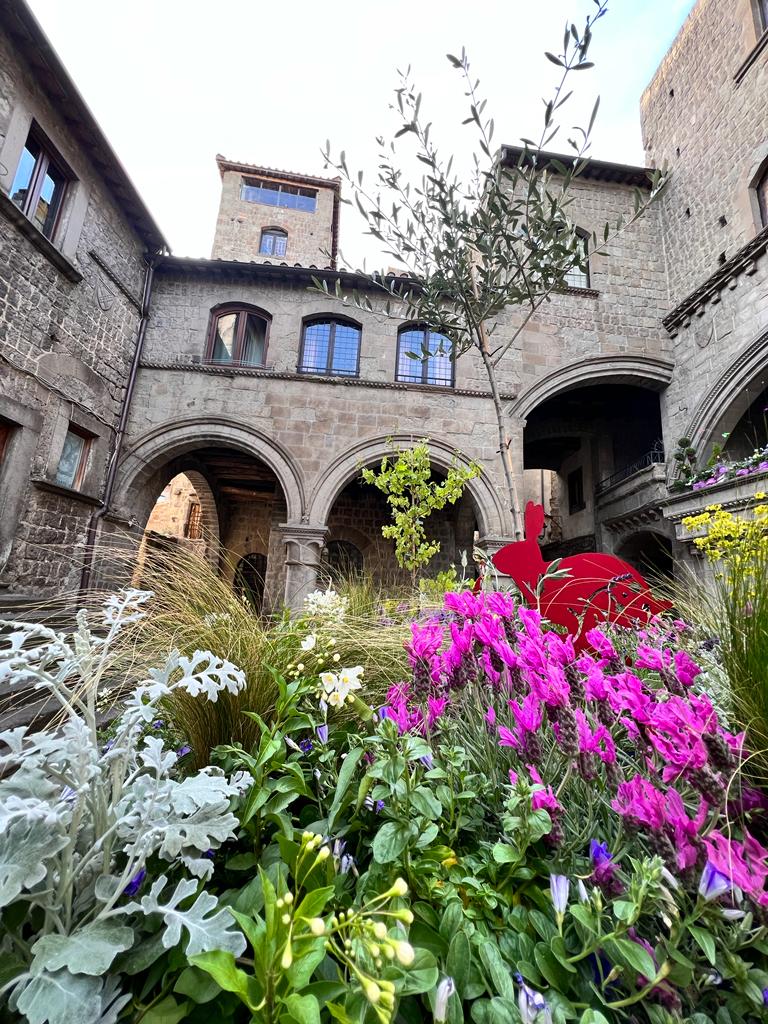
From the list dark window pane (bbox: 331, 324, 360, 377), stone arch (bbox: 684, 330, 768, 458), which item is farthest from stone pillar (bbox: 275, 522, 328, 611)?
stone arch (bbox: 684, 330, 768, 458)

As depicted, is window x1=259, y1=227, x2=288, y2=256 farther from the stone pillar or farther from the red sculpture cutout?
the red sculpture cutout

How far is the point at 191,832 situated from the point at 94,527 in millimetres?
7051

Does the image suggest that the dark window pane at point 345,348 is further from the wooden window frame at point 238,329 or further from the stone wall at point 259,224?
the stone wall at point 259,224

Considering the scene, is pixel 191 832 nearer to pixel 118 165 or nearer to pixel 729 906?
pixel 729 906

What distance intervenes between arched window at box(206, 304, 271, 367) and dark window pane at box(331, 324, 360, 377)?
129cm

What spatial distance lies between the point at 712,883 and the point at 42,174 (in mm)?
8131

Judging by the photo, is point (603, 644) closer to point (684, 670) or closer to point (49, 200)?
point (684, 670)

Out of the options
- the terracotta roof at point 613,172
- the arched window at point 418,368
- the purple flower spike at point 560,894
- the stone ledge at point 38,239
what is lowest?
the purple flower spike at point 560,894

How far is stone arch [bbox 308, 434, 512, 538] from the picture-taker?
7453 mm

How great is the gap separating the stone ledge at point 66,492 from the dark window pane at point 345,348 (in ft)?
14.5

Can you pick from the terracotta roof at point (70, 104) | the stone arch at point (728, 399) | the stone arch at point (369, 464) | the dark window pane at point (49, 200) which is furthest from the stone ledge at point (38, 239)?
the stone arch at point (728, 399)

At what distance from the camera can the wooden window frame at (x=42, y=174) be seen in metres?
5.33

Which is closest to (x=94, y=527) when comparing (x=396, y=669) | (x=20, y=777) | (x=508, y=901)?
(x=396, y=669)

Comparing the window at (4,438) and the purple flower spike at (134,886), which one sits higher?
the window at (4,438)
